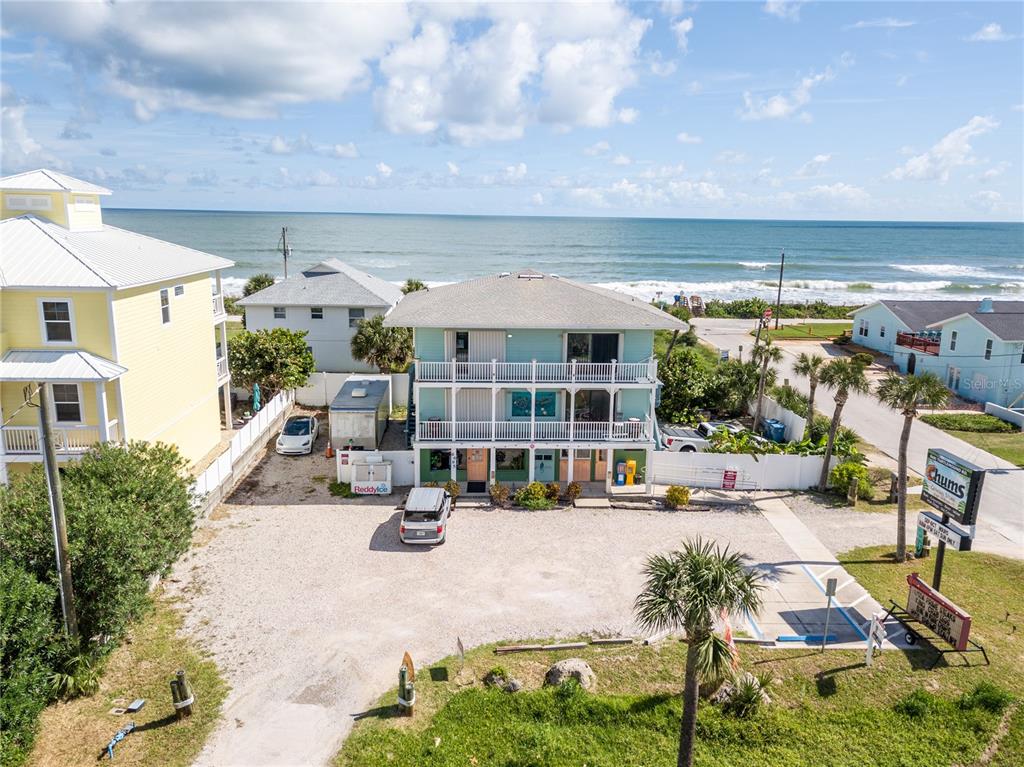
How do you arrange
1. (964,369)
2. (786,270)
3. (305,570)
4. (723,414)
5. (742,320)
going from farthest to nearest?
(786,270) < (742,320) < (964,369) < (723,414) < (305,570)

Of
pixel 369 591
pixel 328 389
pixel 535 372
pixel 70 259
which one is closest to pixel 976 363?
pixel 535 372

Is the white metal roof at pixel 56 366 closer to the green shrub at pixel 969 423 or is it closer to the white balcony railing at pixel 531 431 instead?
the white balcony railing at pixel 531 431

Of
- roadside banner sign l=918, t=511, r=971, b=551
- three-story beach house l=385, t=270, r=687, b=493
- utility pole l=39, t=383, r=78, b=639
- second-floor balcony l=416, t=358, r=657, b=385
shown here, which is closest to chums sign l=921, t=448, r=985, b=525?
roadside banner sign l=918, t=511, r=971, b=551

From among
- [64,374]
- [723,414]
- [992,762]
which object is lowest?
[992,762]

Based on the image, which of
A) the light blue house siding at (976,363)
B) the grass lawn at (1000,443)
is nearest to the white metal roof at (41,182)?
the grass lawn at (1000,443)

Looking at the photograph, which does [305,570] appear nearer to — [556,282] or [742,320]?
[556,282]

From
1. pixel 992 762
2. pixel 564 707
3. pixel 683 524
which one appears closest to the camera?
pixel 992 762

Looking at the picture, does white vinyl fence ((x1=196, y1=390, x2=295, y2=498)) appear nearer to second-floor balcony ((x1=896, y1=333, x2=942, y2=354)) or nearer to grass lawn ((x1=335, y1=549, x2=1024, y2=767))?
grass lawn ((x1=335, y1=549, x2=1024, y2=767))

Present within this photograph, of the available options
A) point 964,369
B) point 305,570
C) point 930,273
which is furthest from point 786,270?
point 305,570
